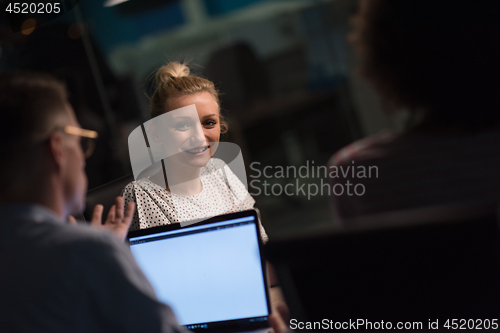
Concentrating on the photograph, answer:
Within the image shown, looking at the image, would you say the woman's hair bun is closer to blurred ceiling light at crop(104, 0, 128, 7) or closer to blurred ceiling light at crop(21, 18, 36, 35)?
blurred ceiling light at crop(104, 0, 128, 7)

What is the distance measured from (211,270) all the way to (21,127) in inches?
19.9

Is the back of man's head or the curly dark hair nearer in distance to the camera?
the back of man's head

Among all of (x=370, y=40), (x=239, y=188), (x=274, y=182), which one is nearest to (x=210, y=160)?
(x=239, y=188)

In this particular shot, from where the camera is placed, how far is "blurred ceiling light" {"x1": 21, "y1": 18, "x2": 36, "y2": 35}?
5.69 ft

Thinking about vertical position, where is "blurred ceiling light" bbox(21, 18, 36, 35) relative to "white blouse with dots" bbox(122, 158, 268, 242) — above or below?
above

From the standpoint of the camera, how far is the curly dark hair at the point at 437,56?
0.72m

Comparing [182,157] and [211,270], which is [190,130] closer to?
[182,157]

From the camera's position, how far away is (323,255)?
0.44 m

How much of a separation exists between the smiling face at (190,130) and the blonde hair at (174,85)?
0.02 metres

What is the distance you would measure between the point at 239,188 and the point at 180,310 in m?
0.61

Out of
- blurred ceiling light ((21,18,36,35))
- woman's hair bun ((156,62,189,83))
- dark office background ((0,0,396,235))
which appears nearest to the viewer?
woman's hair bun ((156,62,189,83))

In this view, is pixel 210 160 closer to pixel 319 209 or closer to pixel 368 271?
pixel 319 209

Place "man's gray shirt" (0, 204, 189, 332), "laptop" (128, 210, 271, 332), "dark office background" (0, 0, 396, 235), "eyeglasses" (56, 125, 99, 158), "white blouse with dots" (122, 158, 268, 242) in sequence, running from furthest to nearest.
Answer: "dark office background" (0, 0, 396, 235) < "white blouse with dots" (122, 158, 268, 242) < "laptop" (128, 210, 271, 332) < "eyeglasses" (56, 125, 99, 158) < "man's gray shirt" (0, 204, 189, 332)

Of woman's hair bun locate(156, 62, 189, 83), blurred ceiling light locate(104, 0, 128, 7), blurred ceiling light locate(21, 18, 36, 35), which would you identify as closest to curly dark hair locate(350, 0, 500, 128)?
woman's hair bun locate(156, 62, 189, 83)
